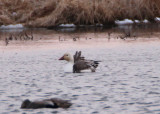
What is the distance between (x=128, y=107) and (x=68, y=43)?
17.0 meters

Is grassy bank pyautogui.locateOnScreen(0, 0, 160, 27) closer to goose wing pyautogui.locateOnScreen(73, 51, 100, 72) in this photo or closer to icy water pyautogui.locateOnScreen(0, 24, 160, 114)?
icy water pyautogui.locateOnScreen(0, 24, 160, 114)

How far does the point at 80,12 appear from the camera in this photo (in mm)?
42469

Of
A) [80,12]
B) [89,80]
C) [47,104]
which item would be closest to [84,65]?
[89,80]

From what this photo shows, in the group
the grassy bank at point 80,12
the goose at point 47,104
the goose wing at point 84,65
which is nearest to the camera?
the goose at point 47,104

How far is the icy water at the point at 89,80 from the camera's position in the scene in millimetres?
11010

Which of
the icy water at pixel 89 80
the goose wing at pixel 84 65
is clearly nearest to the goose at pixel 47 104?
the icy water at pixel 89 80

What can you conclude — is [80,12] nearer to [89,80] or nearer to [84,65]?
[84,65]

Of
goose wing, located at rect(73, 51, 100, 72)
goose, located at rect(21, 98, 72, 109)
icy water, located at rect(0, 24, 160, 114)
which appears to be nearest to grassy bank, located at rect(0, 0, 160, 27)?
icy water, located at rect(0, 24, 160, 114)

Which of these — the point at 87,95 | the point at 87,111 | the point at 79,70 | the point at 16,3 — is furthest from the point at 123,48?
the point at 16,3

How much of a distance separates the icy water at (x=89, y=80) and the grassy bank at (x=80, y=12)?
1694 centimetres

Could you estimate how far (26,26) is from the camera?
143 feet

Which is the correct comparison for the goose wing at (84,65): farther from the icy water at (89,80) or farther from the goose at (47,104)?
the goose at (47,104)

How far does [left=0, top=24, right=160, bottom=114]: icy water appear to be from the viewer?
11010 millimetres

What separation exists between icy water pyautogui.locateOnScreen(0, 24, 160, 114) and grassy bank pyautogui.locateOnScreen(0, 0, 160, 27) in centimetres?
1694
